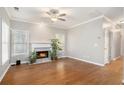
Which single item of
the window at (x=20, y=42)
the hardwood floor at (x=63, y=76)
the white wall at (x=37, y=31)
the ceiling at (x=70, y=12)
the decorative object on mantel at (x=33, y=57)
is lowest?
the hardwood floor at (x=63, y=76)

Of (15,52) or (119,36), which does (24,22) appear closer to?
(15,52)

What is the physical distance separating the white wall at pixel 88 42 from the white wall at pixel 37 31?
0.93 metres

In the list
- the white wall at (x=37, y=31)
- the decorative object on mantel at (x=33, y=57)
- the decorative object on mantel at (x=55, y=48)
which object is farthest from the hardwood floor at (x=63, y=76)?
the decorative object on mantel at (x=55, y=48)

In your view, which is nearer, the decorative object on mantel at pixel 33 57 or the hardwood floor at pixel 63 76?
the hardwood floor at pixel 63 76

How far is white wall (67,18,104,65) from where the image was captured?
12.4 feet

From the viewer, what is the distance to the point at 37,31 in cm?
453

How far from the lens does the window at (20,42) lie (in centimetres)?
394

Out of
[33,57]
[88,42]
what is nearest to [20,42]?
[33,57]

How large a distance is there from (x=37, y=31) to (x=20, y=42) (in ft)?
3.22

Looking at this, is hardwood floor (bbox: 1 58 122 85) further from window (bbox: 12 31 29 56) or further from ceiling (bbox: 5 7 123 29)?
ceiling (bbox: 5 7 123 29)

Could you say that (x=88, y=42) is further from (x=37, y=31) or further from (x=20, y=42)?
(x=20, y=42)

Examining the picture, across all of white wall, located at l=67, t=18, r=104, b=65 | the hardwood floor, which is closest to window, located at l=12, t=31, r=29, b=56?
the hardwood floor

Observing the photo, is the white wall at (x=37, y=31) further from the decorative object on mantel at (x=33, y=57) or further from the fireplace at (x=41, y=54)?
the fireplace at (x=41, y=54)
